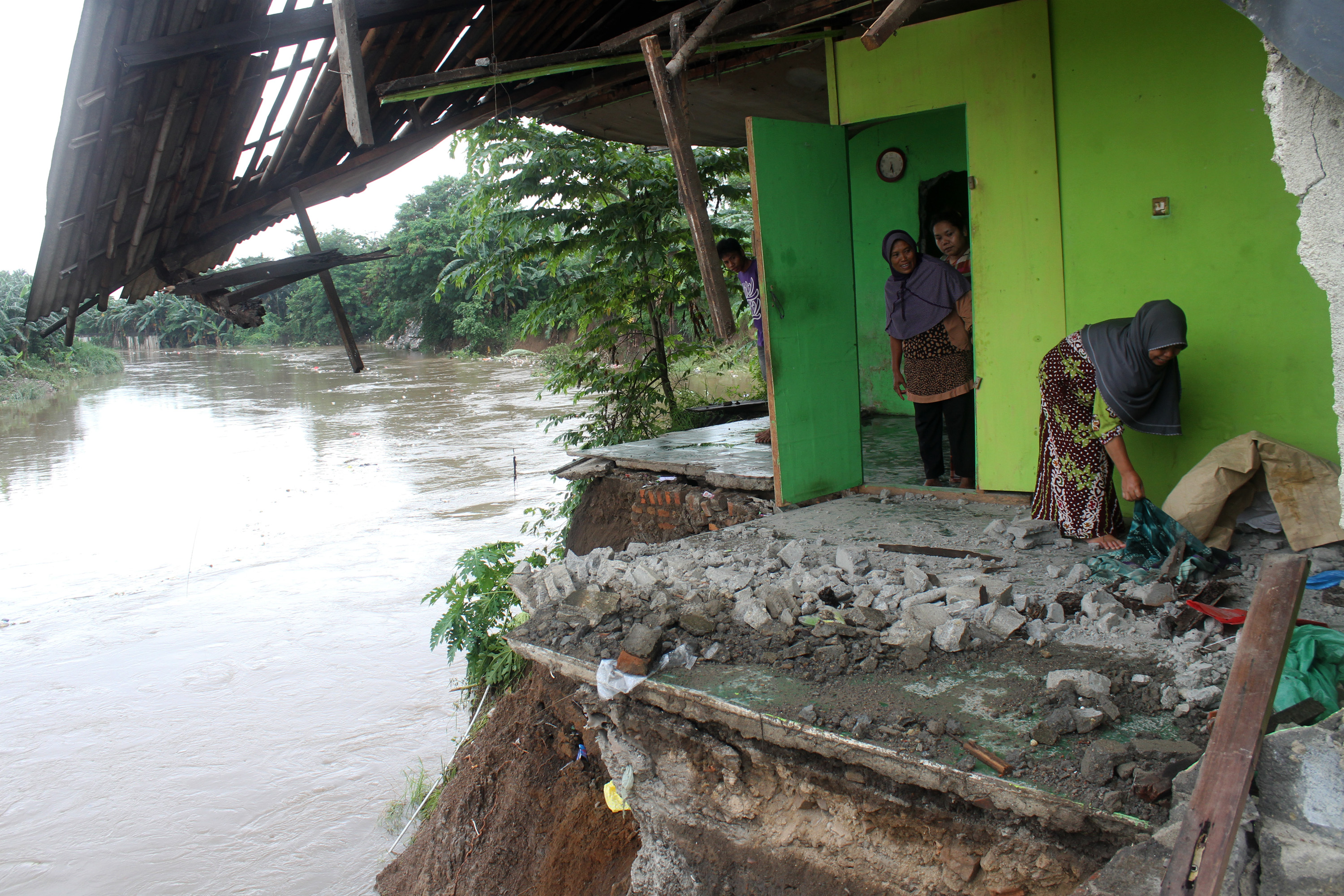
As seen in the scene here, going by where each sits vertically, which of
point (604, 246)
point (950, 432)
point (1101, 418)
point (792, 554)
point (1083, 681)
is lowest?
point (1083, 681)

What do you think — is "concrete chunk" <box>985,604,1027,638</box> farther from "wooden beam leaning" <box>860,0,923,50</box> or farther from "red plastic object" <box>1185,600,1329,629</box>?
"wooden beam leaning" <box>860,0,923,50</box>

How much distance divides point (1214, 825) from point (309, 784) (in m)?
4.87

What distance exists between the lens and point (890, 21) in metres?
3.16

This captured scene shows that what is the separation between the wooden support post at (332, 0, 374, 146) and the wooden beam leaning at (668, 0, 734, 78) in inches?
56.5

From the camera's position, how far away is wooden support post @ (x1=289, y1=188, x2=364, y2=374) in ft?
15.8

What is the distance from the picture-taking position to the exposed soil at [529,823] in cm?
356

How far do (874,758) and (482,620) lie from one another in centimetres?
333

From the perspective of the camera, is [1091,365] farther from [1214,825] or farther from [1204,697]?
[1214,825]

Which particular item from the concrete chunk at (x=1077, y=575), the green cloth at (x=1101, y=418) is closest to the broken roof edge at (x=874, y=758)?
the concrete chunk at (x=1077, y=575)

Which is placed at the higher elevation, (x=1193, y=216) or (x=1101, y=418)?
(x=1193, y=216)

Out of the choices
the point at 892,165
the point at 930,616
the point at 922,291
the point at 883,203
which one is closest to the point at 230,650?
the point at 922,291

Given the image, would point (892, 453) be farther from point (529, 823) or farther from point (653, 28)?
point (529, 823)

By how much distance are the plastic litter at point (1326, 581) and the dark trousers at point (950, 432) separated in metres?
1.93

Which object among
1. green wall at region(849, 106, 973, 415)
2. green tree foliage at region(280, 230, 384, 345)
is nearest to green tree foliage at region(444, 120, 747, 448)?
green wall at region(849, 106, 973, 415)
